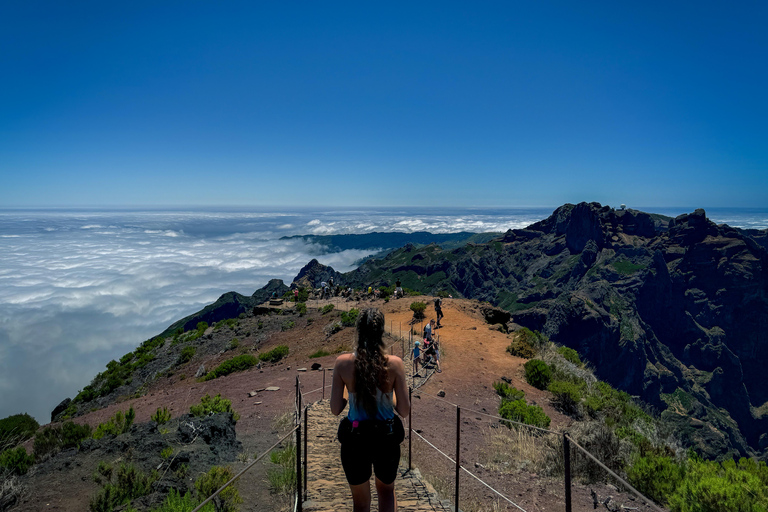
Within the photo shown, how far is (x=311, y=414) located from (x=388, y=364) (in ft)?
22.0

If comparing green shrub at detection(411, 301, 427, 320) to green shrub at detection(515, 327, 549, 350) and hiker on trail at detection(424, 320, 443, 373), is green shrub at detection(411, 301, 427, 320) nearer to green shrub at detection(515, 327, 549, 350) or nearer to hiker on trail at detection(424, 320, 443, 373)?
green shrub at detection(515, 327, 549, 350)

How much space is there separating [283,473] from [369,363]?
3.70 meters

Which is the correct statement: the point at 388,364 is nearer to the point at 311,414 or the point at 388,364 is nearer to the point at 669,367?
the point at 311,414

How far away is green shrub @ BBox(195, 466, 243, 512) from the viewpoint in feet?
15.3

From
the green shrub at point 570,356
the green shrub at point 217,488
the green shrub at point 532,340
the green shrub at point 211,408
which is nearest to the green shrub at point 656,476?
the green shrub at point 217,488

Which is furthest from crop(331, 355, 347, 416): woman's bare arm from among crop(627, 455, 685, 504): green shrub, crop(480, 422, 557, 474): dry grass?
crop(627, 455, 685, 504): green shrub

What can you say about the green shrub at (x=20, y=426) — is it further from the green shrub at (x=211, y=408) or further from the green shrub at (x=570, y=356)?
the green shrub at (x=570, y=356)

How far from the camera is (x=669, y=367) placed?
351 feet

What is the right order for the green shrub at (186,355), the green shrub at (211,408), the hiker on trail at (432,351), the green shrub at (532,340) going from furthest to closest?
1. the green shrub at (186,355)
2. the green shrub at (532,340)
3. the hiker on trail at (432,351)
4. the green shrub at (211,408)

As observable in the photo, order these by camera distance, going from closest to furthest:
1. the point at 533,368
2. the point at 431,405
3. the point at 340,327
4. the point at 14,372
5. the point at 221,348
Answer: the point at 431,405
the point at 533,368
the point at 340,327
the point at 221,348
the point at 14,372

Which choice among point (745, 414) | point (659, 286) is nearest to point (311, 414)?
point (745, 414)

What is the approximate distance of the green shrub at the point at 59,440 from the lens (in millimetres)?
7809

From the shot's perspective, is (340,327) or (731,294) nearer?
(340,327)

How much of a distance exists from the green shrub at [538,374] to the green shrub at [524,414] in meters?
4.33
